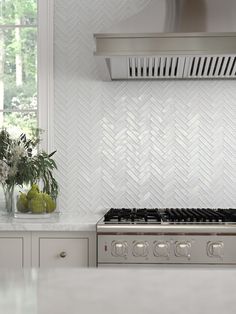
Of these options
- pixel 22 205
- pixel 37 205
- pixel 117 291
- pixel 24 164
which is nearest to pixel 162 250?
pixel 37 205

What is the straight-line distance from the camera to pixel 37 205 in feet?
9.50

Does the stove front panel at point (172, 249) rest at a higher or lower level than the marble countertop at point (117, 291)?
lower

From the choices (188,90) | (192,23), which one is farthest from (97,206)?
(192,23)

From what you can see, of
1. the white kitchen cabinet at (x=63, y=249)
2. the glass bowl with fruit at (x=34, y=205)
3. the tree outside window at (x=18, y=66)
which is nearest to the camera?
the white kitchen cabinet at (x=63, y=249)

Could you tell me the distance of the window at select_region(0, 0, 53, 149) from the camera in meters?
3.39

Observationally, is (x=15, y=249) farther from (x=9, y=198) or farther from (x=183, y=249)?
(x=183, y=249)

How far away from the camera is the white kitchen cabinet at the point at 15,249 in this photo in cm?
273

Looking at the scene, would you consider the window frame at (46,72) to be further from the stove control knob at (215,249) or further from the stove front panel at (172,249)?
the stove control knob at (215,249)

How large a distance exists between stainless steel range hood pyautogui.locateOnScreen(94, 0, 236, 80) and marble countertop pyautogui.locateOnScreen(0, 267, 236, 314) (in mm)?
1638

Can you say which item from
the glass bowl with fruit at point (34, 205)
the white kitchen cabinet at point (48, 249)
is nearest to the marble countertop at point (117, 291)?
the white kitchen cabinet at point (48, 249)

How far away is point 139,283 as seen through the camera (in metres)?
1.17

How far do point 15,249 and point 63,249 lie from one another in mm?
244

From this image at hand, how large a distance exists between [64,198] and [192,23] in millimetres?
1292

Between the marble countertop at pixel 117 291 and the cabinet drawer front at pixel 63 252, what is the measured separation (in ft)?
4.54
